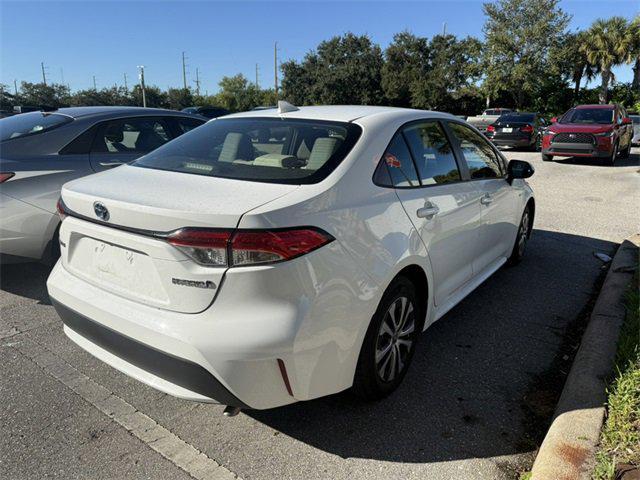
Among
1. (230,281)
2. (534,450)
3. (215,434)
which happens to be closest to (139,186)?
(230,281)

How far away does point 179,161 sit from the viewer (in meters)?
2.82

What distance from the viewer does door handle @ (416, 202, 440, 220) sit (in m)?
2.79

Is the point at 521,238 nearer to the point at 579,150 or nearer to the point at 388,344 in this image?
the point at 388,344

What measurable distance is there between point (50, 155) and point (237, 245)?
10.4ft

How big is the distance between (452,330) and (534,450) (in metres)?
1.32

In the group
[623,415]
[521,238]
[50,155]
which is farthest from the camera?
[521,238]

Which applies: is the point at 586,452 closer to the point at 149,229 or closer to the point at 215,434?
the point at 215,434

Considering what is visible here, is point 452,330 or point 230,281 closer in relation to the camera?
point 230,281

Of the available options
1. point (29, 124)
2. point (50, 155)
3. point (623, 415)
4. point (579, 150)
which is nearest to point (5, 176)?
point (50, 155)

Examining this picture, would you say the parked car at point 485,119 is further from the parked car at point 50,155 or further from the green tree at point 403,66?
the green tree at point 403,66

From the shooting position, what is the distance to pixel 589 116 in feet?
46.2

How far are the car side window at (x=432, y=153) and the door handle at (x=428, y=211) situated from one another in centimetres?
16

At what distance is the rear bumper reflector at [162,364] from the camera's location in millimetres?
2062

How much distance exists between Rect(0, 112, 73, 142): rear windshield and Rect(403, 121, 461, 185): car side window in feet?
11.0
